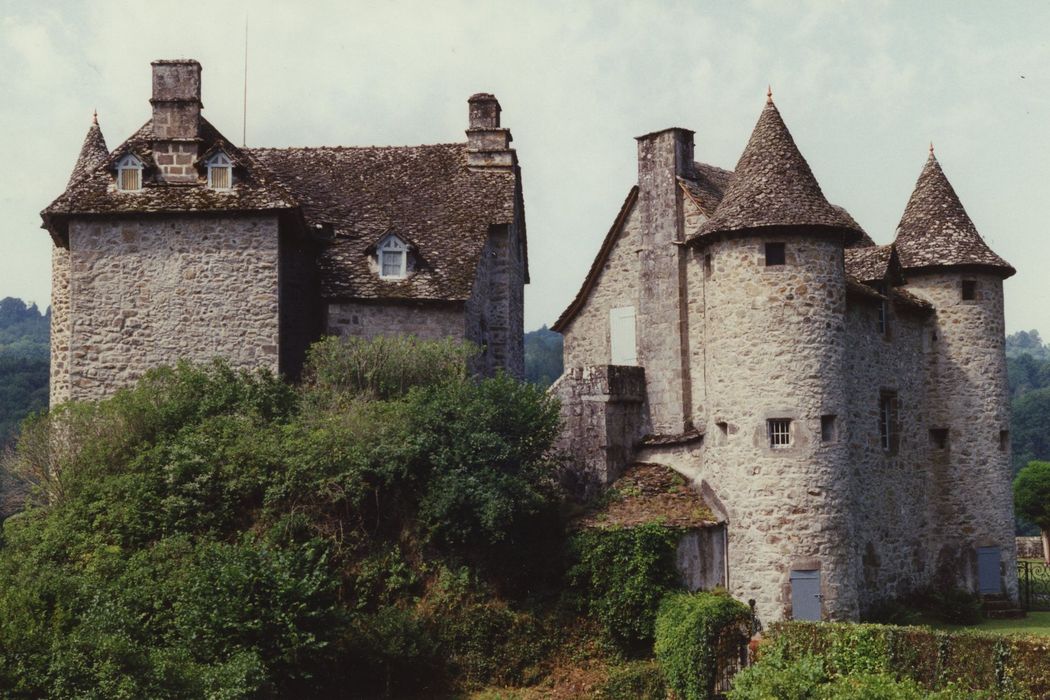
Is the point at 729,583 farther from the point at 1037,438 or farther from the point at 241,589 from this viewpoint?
the point at 1037,438

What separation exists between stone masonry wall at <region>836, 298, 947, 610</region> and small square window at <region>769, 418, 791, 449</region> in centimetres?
111

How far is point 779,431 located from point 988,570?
945 cm

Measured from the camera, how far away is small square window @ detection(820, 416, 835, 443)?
26.7 meters

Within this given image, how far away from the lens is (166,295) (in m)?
30.2

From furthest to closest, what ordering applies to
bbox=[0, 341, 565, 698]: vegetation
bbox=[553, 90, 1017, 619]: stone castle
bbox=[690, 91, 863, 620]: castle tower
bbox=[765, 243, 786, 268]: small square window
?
bbox=[765, 243, 786, 268]: small square window
bbox=[553, 90, 1017, 619]: stone castle
bbox=[690, 91, 863, 620]: castle tower
bbox=[0, 341, 565, 698]: vegetation

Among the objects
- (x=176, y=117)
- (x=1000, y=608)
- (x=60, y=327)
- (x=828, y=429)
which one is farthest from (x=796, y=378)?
(x=60, y=327)

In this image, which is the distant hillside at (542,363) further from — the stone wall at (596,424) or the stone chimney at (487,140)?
the stone wall at (596,424)

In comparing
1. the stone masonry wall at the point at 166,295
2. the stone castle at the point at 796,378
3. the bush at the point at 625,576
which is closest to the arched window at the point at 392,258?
the stone masonry wall at the point at 166,295

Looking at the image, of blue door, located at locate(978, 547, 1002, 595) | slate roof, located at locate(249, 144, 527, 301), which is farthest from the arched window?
blue door, located at locate(978, 547, 1002, 595)

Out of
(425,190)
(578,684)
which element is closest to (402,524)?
(578,684)

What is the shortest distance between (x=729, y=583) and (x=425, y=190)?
566 inches

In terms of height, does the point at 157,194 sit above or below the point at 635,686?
above

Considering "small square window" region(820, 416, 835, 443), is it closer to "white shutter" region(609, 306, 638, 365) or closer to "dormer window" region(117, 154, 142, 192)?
"white shutter" region(609, 306, 638, 365)

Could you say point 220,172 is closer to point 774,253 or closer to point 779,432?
point 774,253
